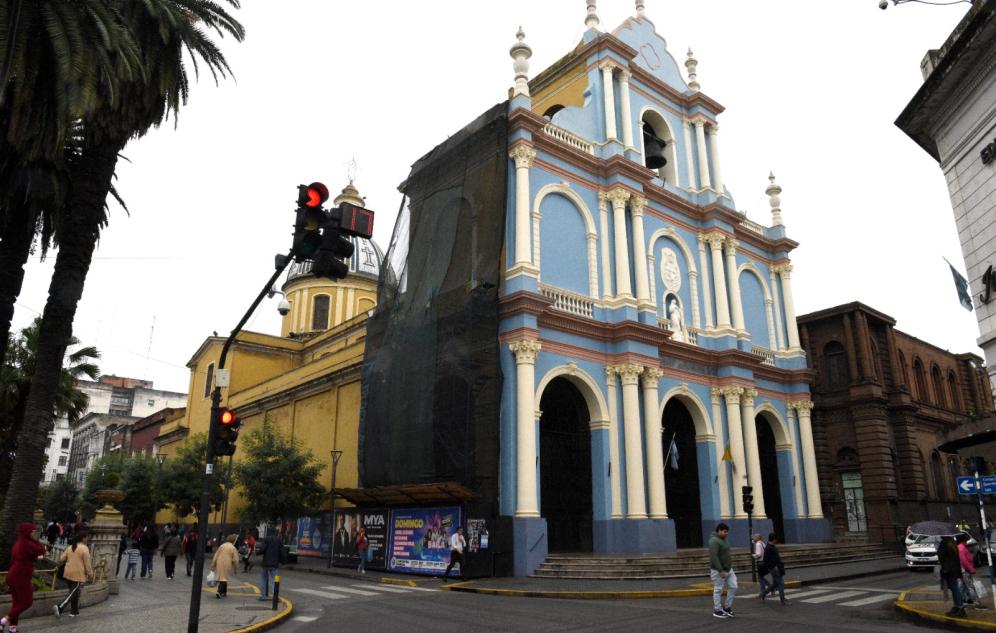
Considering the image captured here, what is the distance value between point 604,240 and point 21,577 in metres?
20.6

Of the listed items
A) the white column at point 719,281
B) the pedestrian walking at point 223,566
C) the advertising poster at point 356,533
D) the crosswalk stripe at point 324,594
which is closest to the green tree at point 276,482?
the advertising poster at point 356,533

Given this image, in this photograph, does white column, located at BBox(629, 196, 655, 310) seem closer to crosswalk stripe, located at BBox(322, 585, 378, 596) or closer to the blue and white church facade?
the blue and white church facade

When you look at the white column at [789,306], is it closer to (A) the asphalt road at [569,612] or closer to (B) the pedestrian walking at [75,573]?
(A) the asphalt road at [569,612]

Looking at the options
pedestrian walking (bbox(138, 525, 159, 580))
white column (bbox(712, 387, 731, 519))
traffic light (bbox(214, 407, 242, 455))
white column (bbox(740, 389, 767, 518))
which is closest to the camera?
traffic light (bbox(214, 407, 242, 455))

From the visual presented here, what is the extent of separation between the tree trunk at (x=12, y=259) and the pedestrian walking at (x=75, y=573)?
20.0ft

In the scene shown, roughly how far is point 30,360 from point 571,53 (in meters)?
23.7

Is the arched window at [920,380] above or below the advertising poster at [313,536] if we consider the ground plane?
above

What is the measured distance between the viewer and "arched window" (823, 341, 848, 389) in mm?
35906

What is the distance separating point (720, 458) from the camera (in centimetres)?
2783

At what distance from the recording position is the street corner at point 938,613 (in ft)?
37.5

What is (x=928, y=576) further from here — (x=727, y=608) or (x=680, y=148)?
(x=680, y=148)

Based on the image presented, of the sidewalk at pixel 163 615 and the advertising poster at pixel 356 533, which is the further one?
the advertising poster at pixel 356 533

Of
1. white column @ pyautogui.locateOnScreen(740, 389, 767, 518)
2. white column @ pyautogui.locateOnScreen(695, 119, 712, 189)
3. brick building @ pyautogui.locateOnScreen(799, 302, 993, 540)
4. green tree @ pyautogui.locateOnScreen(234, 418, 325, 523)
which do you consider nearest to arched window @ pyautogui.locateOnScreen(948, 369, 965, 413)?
brick building @ pyautogui.locateOnScreen(799, 302, 993, 540)

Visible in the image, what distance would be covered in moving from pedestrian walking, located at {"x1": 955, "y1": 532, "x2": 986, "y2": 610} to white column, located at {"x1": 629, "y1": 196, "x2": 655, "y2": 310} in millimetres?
13823
